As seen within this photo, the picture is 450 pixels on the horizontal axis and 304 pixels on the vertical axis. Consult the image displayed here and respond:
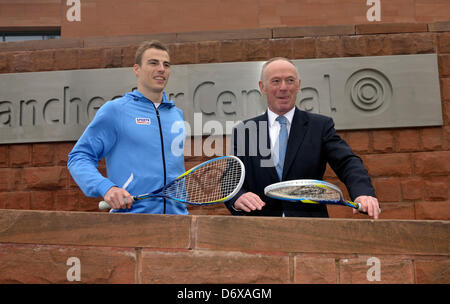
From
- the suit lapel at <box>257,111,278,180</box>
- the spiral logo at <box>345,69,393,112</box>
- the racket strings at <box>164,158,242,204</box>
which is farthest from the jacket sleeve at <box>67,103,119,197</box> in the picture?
the spiral logo at <box>345,69,393,112</box>

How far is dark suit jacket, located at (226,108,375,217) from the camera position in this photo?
2.63m

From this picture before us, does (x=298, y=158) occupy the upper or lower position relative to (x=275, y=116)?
lower

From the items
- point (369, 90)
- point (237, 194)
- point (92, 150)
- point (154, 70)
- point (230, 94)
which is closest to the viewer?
point (237, 194)

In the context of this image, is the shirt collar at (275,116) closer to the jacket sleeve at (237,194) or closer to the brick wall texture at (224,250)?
the jacket sleeve at (237,194)

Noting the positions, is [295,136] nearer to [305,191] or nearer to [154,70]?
[305,191]

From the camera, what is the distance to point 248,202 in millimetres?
2377

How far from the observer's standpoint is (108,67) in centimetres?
531

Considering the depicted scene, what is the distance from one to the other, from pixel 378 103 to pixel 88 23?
16.5 ft

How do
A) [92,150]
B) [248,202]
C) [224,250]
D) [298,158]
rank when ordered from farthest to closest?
[92,150] → [298,158] → [248,202] → [224,250]

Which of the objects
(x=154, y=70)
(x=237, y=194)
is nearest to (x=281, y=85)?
(x=237, y=194)

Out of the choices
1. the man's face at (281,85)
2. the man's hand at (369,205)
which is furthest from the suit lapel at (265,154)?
the man's hand at (369,205)

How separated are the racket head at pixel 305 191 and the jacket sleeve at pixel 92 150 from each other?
99 cm

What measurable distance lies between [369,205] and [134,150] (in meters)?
1.51

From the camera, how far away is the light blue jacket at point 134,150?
9.17ft
